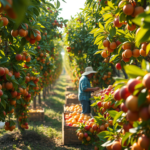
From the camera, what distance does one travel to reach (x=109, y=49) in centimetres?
175

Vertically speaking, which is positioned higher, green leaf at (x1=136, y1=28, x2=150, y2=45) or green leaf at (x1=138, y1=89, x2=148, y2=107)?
green leaf at (x1=136, y1=28, x2=150, y2=45)

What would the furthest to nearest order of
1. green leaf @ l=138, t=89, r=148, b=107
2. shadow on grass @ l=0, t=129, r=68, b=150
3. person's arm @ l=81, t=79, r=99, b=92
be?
person's arm @ l=81, t=79, r=99, b=92
shadow on grass @ l=0, t=129, r=68, b=150
green leaf @ l=138, t=89, r=148, b=107

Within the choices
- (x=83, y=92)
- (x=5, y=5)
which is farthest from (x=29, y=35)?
(x=83, y=92)

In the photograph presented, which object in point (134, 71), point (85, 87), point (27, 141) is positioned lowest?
point (27, 141)

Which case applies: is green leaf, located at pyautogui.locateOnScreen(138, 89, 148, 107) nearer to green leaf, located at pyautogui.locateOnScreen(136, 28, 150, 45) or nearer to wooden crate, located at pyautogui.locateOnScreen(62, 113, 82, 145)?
green leaf, located at pyautogui.locateOnScreen(136, 28, 150, 45)

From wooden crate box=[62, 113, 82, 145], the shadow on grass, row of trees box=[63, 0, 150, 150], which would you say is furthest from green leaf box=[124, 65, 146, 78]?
the shadow on grass

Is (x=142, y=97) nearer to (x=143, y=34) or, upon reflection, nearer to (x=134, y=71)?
(x=134, y=71)

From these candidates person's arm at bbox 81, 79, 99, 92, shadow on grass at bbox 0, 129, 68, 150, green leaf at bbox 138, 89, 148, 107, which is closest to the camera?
green leaf at bbox 138, 89, 148, 107

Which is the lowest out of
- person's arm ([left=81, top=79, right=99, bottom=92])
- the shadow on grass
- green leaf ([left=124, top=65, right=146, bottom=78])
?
the shadow on grass

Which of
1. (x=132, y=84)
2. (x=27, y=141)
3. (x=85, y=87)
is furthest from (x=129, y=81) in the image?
(x=27, y=141)

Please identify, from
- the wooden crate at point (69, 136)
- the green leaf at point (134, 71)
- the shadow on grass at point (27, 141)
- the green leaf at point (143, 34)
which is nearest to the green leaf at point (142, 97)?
the green leaf at point (134, 71)

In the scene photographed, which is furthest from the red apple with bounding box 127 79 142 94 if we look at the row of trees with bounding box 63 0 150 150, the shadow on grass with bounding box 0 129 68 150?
the shadow on grass with bounding box 0 129 68 150

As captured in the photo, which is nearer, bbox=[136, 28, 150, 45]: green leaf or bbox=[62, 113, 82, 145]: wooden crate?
bbox=[136, 28, 150, 45]: green leaf

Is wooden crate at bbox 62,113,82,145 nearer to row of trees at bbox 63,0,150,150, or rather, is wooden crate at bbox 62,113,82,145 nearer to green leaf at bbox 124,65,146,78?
row of trees at bbox 63,0,150,150
